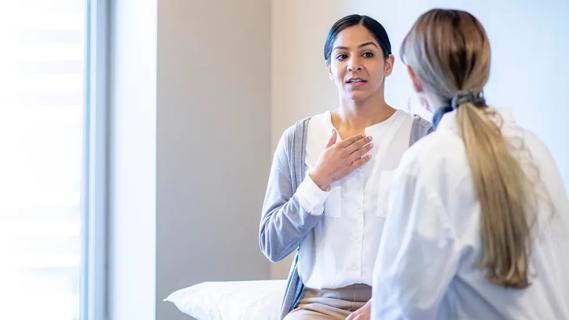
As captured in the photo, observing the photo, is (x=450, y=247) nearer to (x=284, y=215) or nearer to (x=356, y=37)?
(x=284, y=215)

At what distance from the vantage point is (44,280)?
9.43 feet

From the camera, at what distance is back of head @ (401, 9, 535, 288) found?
3.68 ft

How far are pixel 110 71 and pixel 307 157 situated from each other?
4.86ft

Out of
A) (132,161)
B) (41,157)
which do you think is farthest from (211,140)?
(41,157)

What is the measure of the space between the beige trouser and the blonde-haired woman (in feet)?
1.20

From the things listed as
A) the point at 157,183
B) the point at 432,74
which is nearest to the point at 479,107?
the point at 432,74

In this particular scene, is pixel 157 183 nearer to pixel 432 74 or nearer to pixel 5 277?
pixel 5 277

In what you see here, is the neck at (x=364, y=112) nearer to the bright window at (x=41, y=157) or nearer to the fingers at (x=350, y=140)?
the fingers at (x=350, y=140)

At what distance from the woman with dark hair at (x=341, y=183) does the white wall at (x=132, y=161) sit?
0.98 m

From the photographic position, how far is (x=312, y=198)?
62.4 inches

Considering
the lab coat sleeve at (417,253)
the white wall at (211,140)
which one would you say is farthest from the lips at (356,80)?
the white wall at (211,140)

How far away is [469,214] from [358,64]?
607 mm

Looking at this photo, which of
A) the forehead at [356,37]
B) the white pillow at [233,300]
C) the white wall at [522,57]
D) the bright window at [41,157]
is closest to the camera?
the white wall at [522,57]

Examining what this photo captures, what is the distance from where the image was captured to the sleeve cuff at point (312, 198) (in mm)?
1583
